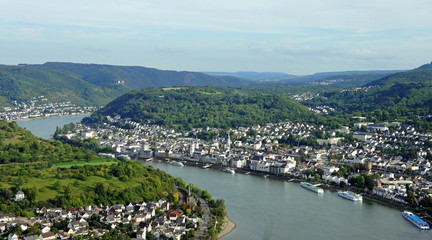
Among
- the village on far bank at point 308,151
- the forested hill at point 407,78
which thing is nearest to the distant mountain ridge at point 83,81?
the village on far bank at point 308,151

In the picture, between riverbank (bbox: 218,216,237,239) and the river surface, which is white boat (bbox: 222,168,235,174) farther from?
the river surface

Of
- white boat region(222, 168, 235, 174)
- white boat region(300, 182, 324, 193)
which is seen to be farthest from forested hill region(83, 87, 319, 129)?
white boat region(300, 182, 324, 193)

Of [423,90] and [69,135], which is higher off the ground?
[423,90]

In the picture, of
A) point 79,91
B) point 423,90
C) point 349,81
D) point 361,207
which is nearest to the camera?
point 361,207

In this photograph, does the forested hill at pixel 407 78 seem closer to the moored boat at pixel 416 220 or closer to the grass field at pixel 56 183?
the moored boat at pixel 416 220

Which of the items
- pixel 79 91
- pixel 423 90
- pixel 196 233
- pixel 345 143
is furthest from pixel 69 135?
pixel 79 91

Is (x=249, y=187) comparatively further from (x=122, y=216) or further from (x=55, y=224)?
(x=55, y=224)
